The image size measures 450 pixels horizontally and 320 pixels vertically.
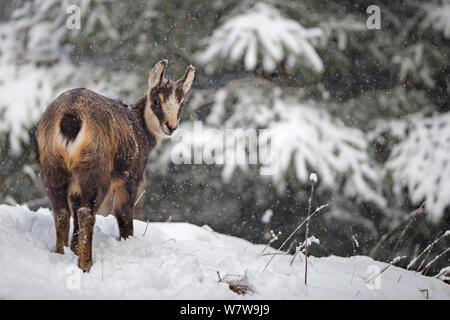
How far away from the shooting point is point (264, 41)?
5848 mm

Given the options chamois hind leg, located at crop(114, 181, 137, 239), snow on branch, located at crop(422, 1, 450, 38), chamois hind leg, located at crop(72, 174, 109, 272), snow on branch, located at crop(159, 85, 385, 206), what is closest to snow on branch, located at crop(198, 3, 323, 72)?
snow on branch, located at crop(159, 85, 385, 206)

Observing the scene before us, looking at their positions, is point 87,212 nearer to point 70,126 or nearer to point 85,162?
point 85,162

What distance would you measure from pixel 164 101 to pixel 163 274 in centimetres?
165

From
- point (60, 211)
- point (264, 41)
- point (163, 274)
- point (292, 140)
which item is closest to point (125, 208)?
point (60, 211)

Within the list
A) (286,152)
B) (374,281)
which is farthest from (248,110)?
(374,281)

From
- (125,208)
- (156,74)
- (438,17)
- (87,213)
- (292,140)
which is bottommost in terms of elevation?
(292,140)

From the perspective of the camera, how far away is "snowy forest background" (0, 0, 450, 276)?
599cm

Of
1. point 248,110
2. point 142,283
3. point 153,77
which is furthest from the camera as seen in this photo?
point 248,110

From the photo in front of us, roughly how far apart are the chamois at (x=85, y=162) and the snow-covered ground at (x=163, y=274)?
0.68ft

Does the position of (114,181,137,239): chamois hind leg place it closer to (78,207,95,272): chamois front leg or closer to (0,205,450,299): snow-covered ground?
(0,205,450,299): snow-covered ground
